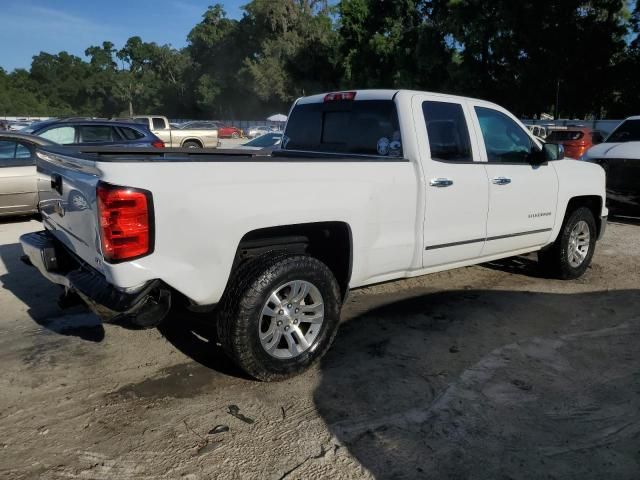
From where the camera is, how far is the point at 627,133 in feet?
33.6

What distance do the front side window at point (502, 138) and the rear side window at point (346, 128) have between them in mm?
958

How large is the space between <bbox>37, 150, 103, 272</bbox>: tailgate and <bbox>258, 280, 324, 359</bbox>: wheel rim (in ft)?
3.50

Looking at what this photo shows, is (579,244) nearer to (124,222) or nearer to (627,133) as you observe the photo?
(124,222)

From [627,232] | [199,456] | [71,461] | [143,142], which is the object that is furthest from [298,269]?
[143,142]

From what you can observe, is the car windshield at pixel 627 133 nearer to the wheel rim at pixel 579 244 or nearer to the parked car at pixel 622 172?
the parked car at pixel 622 172

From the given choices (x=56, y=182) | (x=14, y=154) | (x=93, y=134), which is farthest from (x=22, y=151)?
(x=56, y=182)

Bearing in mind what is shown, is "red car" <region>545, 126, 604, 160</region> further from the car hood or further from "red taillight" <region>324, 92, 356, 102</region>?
"red taillight" <region>324, 92, 356, 102</region>

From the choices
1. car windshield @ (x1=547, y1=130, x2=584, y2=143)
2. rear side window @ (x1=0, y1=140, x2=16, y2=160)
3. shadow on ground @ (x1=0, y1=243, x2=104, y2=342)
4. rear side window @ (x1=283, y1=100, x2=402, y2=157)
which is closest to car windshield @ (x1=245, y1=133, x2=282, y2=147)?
rear side window @ (x1=0, y1=140, x2=16, y2=160)

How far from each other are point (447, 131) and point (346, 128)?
863 millimetres

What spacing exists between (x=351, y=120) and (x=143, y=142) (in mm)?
7682

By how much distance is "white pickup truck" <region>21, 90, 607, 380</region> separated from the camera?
9.72 ft

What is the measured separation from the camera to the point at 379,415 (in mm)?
3201

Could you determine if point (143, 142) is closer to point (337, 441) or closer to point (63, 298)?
point (63, 298)

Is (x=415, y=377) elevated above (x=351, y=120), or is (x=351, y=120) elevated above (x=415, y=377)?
(x=351, y=120)
